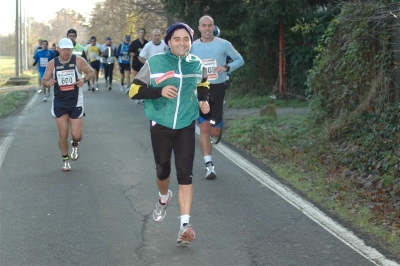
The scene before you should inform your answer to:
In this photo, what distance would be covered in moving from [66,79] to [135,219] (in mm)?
3530

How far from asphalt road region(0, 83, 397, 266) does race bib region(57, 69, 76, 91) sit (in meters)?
1.17

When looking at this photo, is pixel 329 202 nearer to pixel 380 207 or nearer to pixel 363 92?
pixel 380 207

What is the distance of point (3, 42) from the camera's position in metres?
92.4

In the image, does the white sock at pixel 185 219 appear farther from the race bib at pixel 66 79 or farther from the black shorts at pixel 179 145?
the race bib at pixel 66 79

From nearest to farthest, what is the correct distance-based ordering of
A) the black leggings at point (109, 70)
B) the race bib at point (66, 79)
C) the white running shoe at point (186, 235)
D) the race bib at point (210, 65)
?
the white running shoe at point (186, 235) < the race bib at point (210, 65) < the race bib at point (66, 79) < the black leggings at point (109, 70)

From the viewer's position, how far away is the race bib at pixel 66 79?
1102 centimetres

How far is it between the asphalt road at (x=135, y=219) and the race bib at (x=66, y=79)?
1.17 meters

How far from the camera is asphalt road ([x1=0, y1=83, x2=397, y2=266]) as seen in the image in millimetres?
6719

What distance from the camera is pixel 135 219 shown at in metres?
8.14

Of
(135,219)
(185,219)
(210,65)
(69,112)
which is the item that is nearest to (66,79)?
(69,112)

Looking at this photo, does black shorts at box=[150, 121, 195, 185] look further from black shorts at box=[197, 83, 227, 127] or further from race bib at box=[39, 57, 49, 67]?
race bib at box=[39, 57, 49, 67]

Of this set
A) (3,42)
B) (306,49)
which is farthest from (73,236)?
(3,42)

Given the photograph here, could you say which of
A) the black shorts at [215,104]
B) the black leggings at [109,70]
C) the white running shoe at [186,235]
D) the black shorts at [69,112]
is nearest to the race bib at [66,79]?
the black shorts at [69,112]

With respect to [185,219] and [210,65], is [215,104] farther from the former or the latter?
[185,219]
